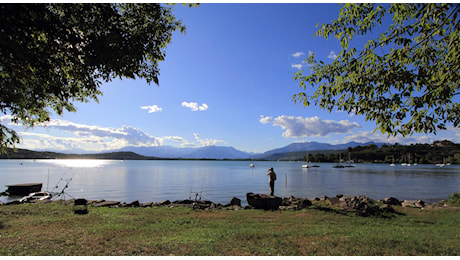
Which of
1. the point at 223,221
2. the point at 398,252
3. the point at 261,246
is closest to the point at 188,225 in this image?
the point at 223,221

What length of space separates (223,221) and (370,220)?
829cm

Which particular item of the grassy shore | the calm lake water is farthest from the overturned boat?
the calm lake water

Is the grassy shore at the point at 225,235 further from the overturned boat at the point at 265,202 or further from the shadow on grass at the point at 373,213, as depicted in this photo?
the overturned boat at the point at 265,202

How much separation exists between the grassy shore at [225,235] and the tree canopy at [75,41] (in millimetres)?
5289

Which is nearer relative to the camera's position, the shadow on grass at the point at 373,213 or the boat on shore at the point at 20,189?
the shadow on grass at the point at 373,213

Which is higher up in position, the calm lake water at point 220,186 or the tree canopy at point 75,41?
the tree canopy at point 75,41

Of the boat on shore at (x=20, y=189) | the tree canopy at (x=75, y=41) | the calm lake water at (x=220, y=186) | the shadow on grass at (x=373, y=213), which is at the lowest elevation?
the calm lake water at (x=220, y=186)

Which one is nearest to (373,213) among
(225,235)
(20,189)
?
(225,235)

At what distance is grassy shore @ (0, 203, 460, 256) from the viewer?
7.62 meters

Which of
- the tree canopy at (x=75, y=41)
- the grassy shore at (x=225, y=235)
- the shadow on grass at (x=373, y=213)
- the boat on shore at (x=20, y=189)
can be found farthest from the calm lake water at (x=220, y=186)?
the tree canopy at (x=75, y=41)

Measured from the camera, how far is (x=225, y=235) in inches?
369

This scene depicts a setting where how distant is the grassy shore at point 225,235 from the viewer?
7.62m

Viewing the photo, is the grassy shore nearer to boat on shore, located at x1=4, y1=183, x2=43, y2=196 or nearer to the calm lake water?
the calm lake water

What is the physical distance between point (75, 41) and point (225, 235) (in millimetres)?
8525
